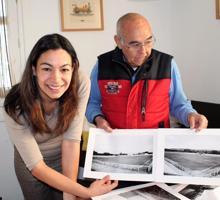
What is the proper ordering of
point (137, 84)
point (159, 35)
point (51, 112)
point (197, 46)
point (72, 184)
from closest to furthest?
point (72, 184), point (51, 112), point (137, 84), point (197, 46), point (159, 35)

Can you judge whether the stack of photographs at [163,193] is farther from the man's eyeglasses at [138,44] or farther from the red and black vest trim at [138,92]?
the man's eyeglasses at [138,44]

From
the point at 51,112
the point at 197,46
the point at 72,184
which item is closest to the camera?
the point at 72,184

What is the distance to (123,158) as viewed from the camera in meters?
1.13

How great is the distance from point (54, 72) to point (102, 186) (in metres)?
0.43

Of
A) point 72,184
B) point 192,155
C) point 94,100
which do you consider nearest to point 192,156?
point 192,155

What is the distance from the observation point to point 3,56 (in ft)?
7.66

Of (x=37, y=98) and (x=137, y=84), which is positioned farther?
(x=137, y=84)

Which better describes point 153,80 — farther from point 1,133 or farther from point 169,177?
point 1,133

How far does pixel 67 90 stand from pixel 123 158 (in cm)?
34

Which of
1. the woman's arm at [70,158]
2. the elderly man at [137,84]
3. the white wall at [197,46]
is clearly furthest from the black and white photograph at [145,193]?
the white wall at [197,46]

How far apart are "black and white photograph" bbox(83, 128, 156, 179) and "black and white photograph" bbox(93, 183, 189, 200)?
0.05 m

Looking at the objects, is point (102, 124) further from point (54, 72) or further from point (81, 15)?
point (81, 15)

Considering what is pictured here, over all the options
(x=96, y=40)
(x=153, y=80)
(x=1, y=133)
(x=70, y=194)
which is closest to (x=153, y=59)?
(x=153, y=80)

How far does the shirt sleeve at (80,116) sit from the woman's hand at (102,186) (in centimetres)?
20
